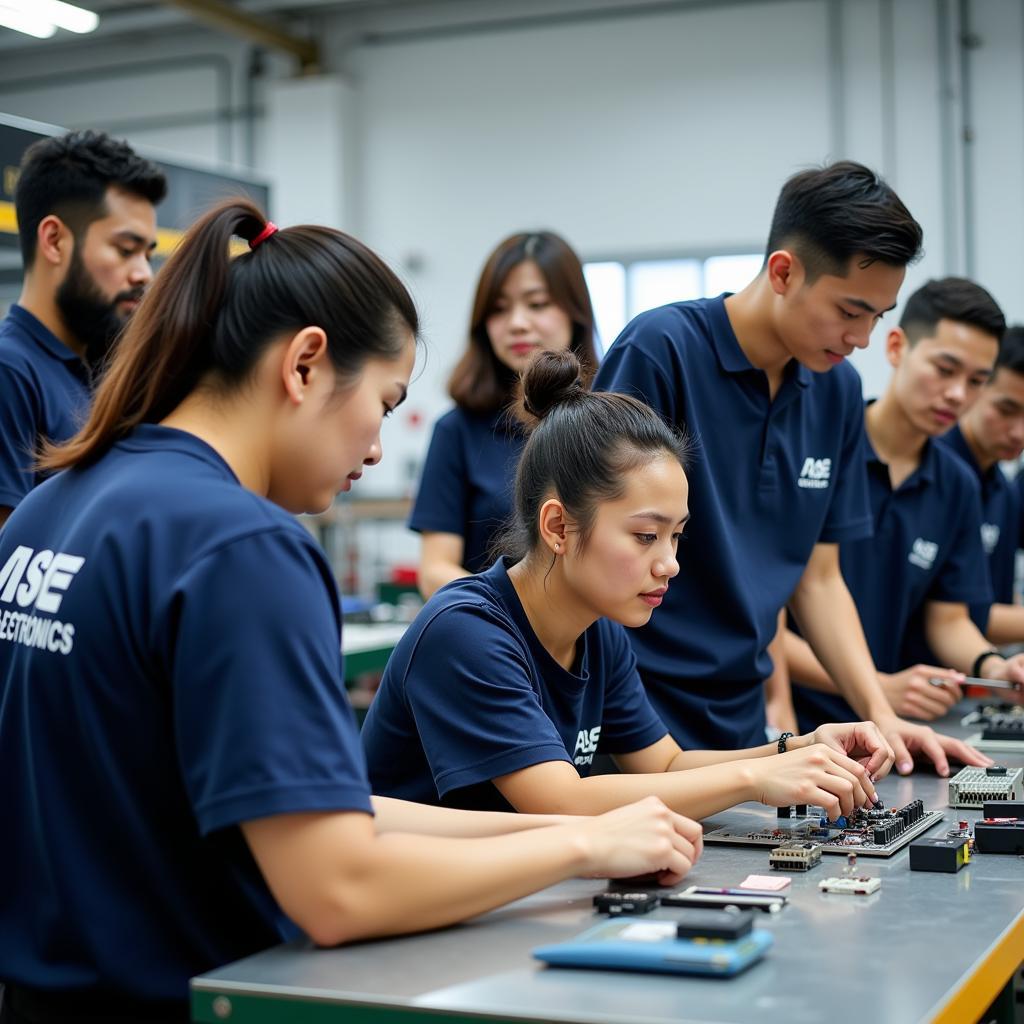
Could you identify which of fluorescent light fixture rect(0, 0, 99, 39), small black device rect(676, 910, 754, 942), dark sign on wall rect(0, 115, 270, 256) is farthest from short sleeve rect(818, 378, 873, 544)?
fluorescent light fixture rect(0, 0, 99, 39)

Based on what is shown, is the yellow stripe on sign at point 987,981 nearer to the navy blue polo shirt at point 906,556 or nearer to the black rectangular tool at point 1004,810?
the black rectangular tool at point 1004,810

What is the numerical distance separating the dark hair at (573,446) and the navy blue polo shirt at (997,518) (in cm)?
182

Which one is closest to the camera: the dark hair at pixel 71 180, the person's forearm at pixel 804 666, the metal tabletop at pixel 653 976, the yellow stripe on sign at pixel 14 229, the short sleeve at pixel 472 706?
the metal tabletop at pixel 653 976

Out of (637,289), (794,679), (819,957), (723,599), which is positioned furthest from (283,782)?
(637,289)

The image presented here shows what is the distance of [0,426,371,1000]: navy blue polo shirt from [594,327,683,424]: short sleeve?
1012 millimetres

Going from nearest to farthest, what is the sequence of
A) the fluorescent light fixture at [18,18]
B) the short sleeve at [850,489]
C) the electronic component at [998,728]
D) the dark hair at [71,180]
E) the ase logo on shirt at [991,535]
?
the electronic component at [998,728] < the short sleeve at [850,489] < the dark hair at [71,180] < the ase logo on shirt at [991,535] < the fluorescent light fixture at [18,18]

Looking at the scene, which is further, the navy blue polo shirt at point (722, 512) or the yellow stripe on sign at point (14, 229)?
the yellow stripe on sign at point (14, 229)

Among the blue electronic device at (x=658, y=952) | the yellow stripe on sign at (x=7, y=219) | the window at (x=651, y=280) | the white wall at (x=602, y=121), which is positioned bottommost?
the blue electronic device at (x=658, y=952)

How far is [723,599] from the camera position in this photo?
6.82 ft

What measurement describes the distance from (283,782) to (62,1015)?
297mm

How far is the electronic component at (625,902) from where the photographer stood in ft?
4.01

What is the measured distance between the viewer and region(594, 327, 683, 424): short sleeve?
2.07 m

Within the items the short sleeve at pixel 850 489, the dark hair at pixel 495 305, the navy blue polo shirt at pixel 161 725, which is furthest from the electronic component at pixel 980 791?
the dark hair at pixel 495 305

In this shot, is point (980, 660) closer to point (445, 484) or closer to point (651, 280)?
point (445, 484)
